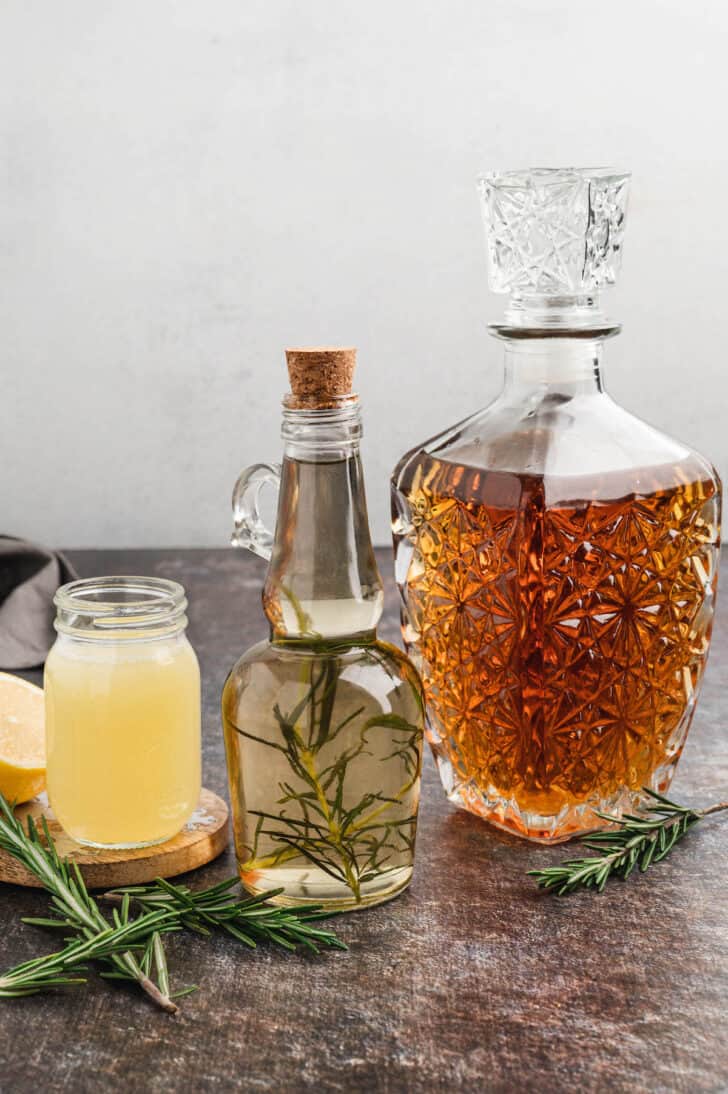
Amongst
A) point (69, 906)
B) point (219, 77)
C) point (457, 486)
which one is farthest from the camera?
point (219, 77)

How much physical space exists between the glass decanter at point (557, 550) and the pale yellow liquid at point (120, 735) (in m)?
0.20

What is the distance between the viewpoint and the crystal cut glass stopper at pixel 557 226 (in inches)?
35.5

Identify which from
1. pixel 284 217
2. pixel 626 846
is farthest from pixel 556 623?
pixel 284 217

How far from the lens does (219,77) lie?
7.35 ft

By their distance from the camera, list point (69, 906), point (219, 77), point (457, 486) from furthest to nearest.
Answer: point (219, 77) < point (457, 486) < point (69, 906)

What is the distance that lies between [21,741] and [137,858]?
5.4 inches

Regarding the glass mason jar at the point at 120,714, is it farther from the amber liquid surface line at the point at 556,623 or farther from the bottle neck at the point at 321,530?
the amber liquid surface line at the point at 556,623

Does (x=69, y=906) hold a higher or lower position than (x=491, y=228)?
lower

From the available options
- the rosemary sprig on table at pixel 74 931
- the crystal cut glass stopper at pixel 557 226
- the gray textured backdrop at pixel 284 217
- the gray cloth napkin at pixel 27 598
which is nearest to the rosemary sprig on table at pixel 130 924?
the rosemary sprig on table at pixel 74 931

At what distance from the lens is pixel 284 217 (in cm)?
230

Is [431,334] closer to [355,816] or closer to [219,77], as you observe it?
[219,77]

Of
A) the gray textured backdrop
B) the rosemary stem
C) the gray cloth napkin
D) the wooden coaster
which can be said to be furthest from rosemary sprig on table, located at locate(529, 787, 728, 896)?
the gray textured backdrop

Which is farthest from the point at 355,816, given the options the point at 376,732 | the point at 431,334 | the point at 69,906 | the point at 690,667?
the point at 431,334

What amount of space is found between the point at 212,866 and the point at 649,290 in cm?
166
